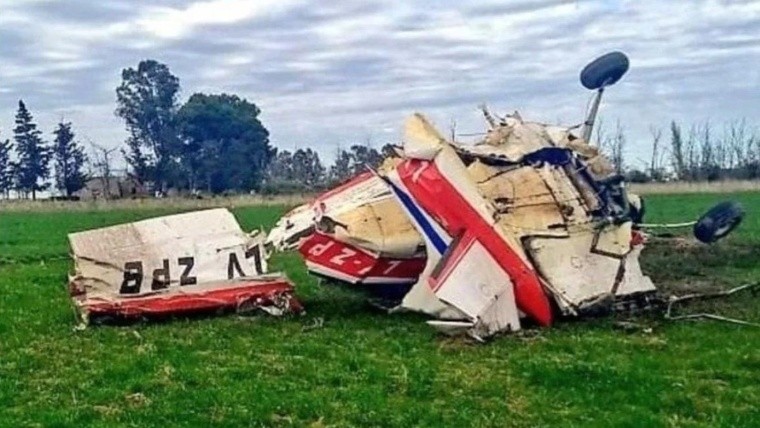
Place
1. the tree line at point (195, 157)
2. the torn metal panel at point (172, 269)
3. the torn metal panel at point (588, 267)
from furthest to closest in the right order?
the tree line at point (195, 157)
the torn metal panel at point (172, 269)
the torn metal panel at point (588, 267)

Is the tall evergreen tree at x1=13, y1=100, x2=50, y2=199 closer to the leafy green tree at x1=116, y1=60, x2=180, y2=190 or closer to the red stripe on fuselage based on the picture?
the leafy green tree at x1=116, y1=60, x2=180, y2=190

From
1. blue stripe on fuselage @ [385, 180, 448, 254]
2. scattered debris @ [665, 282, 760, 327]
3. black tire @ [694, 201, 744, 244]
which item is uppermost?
blue stripe on fuselage @ [385, 180, 448, 254]

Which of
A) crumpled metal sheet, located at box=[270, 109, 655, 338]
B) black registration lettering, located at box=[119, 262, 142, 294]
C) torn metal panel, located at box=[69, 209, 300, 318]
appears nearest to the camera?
crumpled metal sheet, located at box=[270, 109, 655, 338]

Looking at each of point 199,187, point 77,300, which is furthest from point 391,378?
point 199,187

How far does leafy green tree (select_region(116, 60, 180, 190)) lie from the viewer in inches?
3250

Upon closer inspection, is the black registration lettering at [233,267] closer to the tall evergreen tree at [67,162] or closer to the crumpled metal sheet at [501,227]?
the crumpled metal sheet at [501,227]

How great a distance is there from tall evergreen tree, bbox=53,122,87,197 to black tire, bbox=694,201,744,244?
79163mm

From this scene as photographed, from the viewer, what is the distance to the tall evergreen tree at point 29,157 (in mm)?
91375

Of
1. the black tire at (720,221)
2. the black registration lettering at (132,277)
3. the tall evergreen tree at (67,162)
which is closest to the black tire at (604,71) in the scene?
the black tire at (720,221)

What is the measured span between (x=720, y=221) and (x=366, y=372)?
316 inches

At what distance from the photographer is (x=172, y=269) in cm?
1188

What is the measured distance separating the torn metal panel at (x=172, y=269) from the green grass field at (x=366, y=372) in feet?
1.10

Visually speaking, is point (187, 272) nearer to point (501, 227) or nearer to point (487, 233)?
point (487, 233)

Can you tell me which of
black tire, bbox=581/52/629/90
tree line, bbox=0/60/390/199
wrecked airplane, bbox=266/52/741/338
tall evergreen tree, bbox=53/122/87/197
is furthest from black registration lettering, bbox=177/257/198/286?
tall evergreen tree, bbox=53/122/87/197
